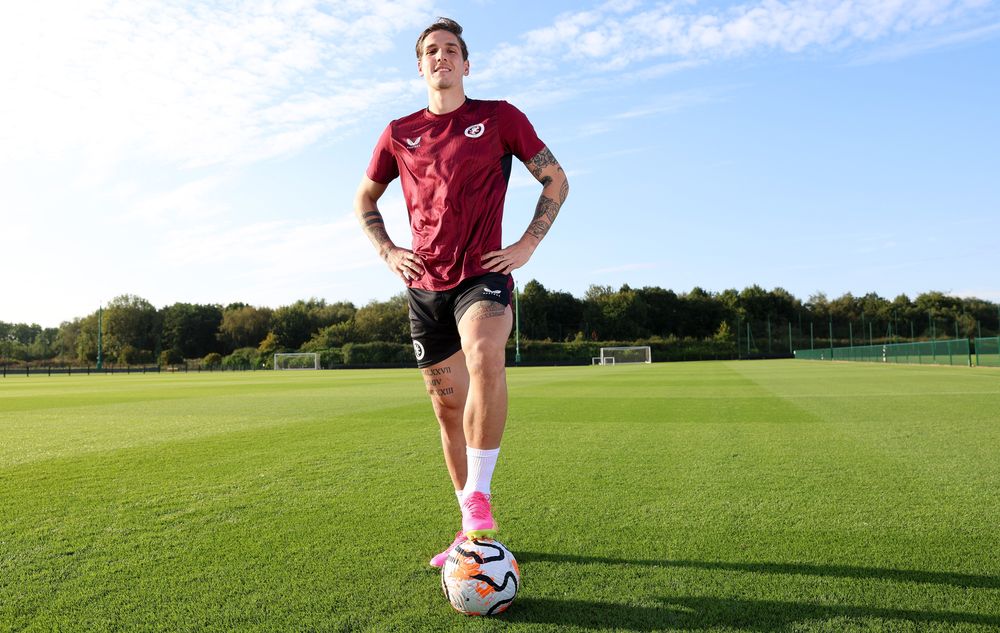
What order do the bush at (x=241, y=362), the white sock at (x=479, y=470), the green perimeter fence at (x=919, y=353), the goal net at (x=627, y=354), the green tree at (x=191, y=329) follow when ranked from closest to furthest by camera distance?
the white sock at (x=479, y=470)
the green perimeter fence at (x=919, y=353)
the goal net at (x=627, y=354)
the bush at (x=241, y=362)
the green tree at (x=191, y=329)

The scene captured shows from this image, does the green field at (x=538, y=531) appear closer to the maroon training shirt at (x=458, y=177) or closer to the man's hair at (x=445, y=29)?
the maroon training shirt at (x=458, y=177)

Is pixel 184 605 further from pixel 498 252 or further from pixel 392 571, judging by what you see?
pixel 498 252

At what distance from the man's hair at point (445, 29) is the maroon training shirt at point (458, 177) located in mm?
298

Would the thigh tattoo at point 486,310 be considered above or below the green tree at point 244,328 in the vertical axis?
below

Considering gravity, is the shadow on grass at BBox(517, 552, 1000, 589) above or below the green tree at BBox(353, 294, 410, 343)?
below

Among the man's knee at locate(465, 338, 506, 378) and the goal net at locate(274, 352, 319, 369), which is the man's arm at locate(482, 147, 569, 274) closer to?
the man's knee at locate(465, 338, 506, 378)

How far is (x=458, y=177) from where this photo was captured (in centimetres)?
349

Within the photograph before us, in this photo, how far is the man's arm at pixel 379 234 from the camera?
355 centimetres

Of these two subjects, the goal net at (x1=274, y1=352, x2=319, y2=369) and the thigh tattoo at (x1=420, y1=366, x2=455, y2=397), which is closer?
the thigh tattoo at (x1=420, y1=366, x2=455, y2=397)

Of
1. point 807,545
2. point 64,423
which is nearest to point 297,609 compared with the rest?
point 807,545

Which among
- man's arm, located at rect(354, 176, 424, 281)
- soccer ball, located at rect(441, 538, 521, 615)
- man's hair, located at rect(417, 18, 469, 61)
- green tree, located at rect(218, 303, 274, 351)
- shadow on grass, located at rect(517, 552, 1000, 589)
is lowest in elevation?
shadow on grass, located at rect(517, 552, 1000, 589)

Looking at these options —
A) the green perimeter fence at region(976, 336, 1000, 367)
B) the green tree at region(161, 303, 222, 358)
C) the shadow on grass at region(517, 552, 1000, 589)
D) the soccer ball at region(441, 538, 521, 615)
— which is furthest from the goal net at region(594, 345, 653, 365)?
the soccer ball at region(441, 538, 521, 615)

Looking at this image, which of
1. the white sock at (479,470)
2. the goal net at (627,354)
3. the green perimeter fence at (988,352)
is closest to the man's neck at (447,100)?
the white sock at (479,470)

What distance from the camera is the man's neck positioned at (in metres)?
3.68
